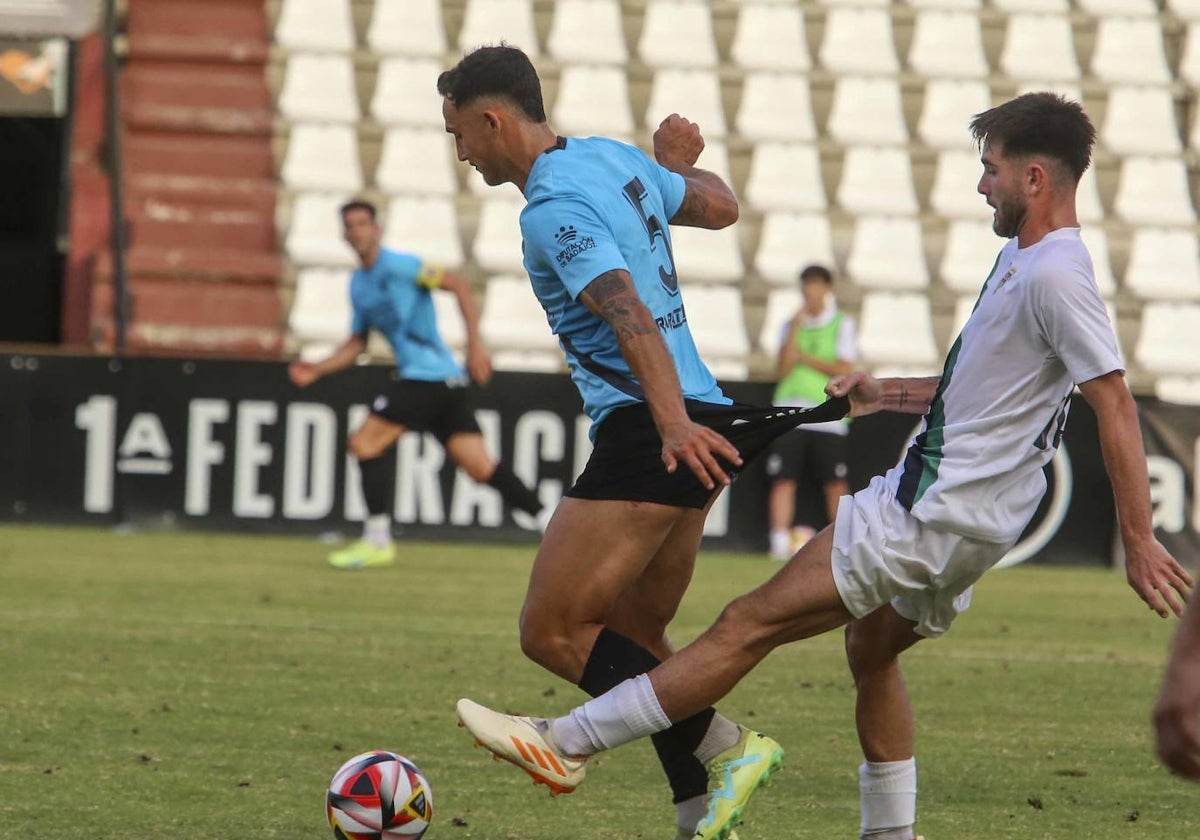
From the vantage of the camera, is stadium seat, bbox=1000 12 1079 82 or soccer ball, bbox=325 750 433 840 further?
stadium seat, bbox=1000 12 1079 82

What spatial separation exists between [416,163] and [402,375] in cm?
498

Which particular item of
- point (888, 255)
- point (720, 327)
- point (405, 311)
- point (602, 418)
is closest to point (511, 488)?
point (405, 311)

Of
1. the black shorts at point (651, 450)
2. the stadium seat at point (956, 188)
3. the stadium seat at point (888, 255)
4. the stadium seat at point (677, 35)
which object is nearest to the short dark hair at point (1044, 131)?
the black shorts at point (651, 450)

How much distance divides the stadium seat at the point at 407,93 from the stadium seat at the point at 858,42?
12.1 ft

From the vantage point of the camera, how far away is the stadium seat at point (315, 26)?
17422 mm

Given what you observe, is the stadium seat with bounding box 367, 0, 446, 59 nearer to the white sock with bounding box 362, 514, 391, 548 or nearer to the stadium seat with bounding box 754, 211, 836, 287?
the stadium seat with bounding box 754, 211, 836, 287

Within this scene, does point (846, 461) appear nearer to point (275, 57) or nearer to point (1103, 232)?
point (1103, 232)

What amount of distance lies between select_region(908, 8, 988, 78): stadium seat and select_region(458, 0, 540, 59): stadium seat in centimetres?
364

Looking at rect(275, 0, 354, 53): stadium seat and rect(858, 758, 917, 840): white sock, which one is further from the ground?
rect(275, 0, 354, 53): stadium seat

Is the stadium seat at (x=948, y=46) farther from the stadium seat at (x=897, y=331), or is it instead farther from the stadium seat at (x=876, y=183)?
the stadium seat at (x=897, y=331)

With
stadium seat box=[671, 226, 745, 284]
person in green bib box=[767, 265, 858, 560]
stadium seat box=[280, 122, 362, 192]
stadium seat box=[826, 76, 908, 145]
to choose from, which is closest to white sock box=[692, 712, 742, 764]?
person in green bib box=[767, 265, 858, 560]

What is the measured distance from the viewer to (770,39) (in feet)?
59.0

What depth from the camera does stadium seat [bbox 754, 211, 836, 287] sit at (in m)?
16.6

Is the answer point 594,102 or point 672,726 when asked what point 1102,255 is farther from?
point 672,726
